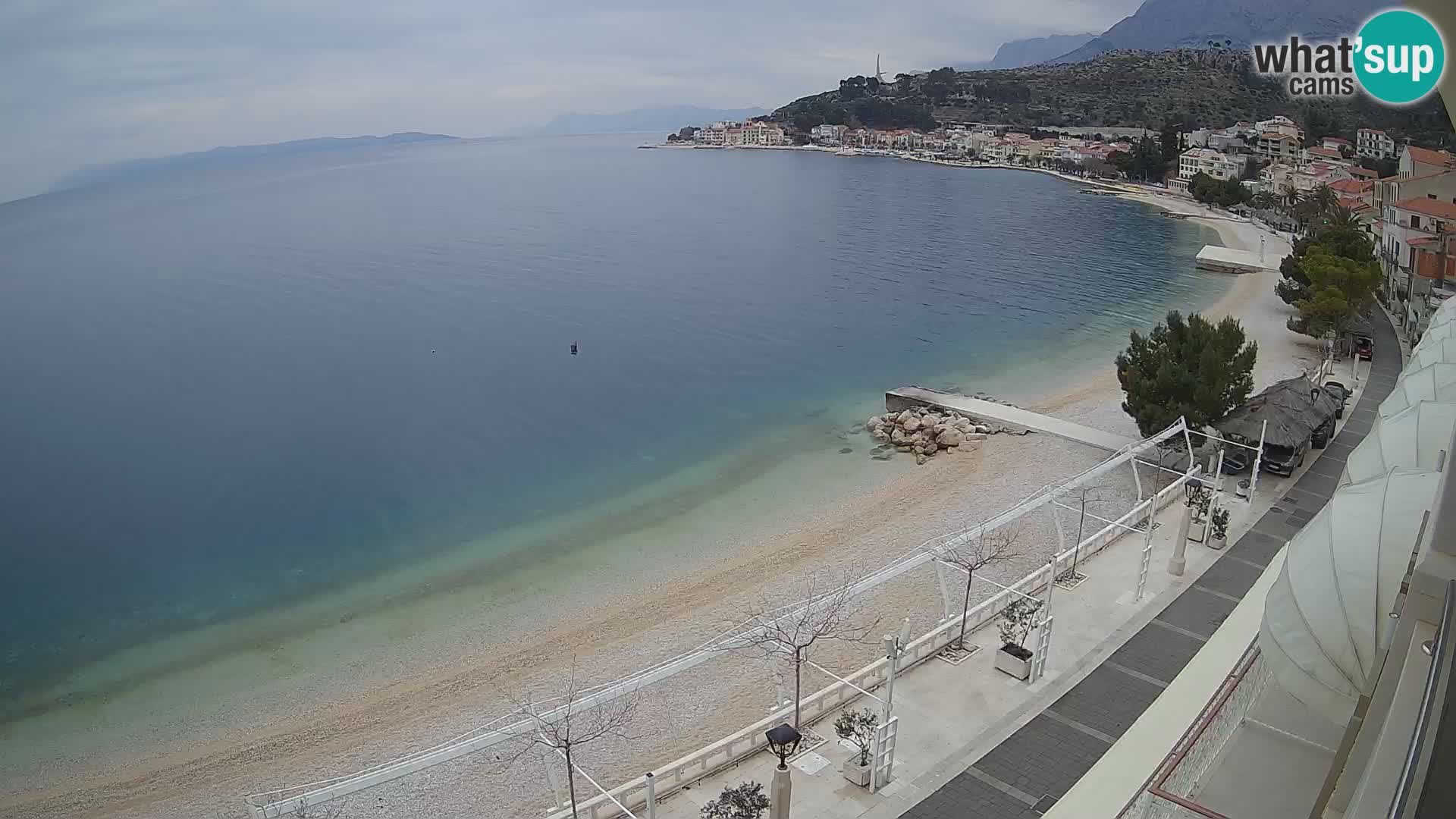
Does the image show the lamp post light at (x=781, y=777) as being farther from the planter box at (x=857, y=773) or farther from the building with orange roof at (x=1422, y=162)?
the building with orange roof at (x=1422, y=162)

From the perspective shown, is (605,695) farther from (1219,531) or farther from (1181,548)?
(1219,531)

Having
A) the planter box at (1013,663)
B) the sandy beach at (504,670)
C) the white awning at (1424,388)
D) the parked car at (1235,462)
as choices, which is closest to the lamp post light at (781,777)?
the sandy beach at (504,670)

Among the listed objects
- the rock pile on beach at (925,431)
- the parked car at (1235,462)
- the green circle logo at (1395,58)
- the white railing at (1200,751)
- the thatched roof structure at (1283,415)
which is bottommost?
the rock pile on beach at (925,431)

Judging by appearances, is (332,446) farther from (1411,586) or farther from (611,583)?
(1411,586)

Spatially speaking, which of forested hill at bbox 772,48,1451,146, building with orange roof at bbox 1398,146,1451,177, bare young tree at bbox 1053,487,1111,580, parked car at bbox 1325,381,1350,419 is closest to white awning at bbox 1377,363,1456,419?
bare young tree at bbox 1053,487,1111,580

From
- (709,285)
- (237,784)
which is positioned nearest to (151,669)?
(237,784)

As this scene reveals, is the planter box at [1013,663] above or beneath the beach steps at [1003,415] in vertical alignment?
above

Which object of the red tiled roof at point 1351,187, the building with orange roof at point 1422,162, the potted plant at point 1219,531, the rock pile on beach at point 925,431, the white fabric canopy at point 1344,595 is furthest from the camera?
the red tiled roof at point 1351,187
